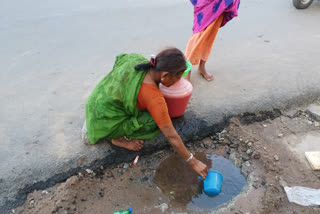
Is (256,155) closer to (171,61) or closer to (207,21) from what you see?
(171,61)

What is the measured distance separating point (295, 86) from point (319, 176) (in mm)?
1149

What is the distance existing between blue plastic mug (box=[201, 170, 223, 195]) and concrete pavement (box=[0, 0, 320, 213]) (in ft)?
1.66

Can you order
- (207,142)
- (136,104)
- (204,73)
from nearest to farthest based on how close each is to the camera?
(136,104)
(207,142)
(204,73)

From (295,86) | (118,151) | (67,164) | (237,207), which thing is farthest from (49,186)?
(295,86)

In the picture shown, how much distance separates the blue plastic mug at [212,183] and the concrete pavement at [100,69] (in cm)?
50

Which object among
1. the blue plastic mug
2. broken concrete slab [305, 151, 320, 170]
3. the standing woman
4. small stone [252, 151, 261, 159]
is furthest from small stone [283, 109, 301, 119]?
the blue plastic mug

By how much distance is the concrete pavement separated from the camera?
2201 millimetres

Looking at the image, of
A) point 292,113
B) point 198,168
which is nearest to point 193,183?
point 198,168

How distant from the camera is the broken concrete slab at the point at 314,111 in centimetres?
257

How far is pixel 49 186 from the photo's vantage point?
6.61 ft

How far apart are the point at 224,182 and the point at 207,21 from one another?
160 centimetres

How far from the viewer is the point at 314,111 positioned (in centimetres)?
260

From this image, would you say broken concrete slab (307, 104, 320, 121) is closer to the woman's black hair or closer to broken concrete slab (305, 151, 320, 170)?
broken concrete slab (305, 151, 320, 170)

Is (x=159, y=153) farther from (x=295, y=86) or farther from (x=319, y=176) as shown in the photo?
(x=295, y=86)
